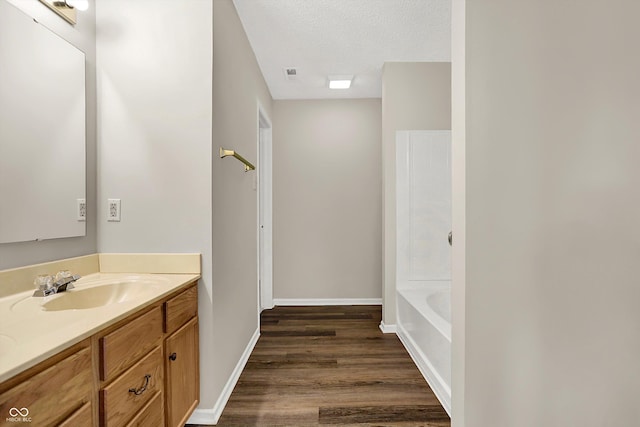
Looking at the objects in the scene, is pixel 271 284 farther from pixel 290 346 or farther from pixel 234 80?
pixel 234 80

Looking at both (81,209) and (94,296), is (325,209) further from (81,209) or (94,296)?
(94,296)

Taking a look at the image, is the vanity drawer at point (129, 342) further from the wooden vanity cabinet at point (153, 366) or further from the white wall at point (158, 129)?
the white wall at point (158, 129)

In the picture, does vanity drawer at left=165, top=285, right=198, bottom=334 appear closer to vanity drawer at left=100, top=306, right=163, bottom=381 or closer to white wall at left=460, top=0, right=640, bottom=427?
vanity drawer at left=100, top=306, right=163, bottom=381

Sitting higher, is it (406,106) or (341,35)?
(341,35)

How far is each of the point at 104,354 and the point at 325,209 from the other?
3034mm

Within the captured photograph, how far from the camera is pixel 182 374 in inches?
56.6

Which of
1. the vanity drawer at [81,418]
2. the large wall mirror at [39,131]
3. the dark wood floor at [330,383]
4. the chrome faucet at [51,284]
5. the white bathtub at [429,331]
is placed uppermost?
the large wall mirror at [39,131]

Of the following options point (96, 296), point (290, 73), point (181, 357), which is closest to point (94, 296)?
point (96, 296)

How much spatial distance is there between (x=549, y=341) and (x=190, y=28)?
2042mm

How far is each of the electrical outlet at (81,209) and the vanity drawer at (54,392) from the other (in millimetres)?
916

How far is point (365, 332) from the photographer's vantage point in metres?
2.94

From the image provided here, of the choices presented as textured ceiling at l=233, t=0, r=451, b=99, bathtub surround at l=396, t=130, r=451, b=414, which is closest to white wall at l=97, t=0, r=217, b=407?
textured ceiling at l=233, t=0, r=451, b=99

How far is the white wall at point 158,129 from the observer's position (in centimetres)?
162

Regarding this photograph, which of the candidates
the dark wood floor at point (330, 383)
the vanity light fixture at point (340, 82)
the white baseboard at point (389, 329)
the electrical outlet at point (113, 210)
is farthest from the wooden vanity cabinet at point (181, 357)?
the vanity light fixture at point (340, 82)
